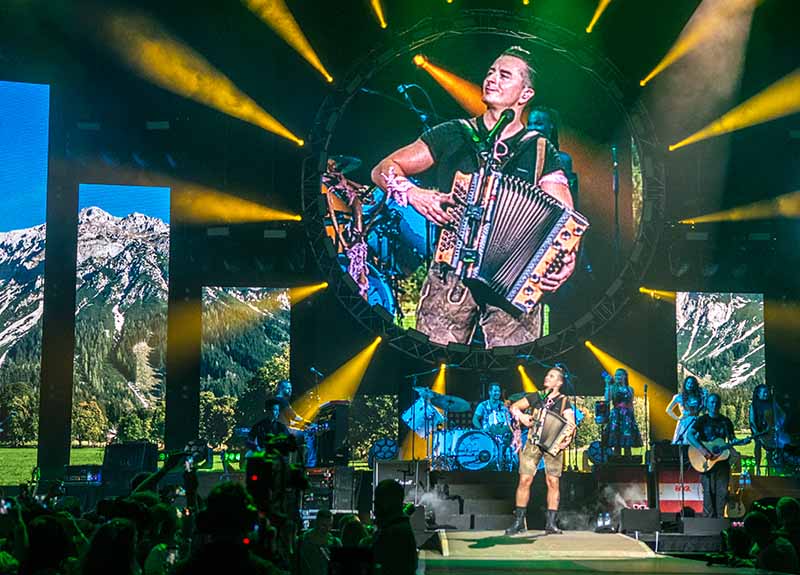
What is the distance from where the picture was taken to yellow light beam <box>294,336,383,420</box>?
1588cm

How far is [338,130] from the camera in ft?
53.3

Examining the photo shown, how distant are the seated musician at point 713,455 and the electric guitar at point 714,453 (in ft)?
0.08

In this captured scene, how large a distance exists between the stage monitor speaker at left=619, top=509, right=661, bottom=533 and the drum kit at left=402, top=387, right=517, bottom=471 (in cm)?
263

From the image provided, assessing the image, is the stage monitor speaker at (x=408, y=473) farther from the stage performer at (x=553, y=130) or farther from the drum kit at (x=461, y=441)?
the stage performer at (x=553, y=130)

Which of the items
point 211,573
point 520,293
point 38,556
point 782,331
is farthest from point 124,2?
point 211,573

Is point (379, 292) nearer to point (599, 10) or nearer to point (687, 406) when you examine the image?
point (687, 406)

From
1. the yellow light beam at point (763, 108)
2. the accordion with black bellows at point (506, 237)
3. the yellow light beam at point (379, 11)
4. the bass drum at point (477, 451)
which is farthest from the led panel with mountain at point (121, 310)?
the yellow light beam at point (763, 108)

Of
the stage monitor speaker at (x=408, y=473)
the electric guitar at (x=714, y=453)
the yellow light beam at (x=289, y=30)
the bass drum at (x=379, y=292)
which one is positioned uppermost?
the yellow light beam at (x=289, y=30)

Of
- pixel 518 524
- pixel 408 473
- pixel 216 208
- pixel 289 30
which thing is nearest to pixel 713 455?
pixel 518 524

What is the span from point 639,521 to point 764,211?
6.69m

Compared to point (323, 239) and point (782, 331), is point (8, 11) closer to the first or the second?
point (323, 239)

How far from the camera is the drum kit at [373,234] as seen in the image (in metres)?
16.1

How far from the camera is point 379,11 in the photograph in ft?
53.6

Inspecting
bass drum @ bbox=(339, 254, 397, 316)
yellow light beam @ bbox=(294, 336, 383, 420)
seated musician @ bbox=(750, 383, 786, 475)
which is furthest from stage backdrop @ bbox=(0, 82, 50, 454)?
seated musician @ bbox=(750, 383, 786, 475)
